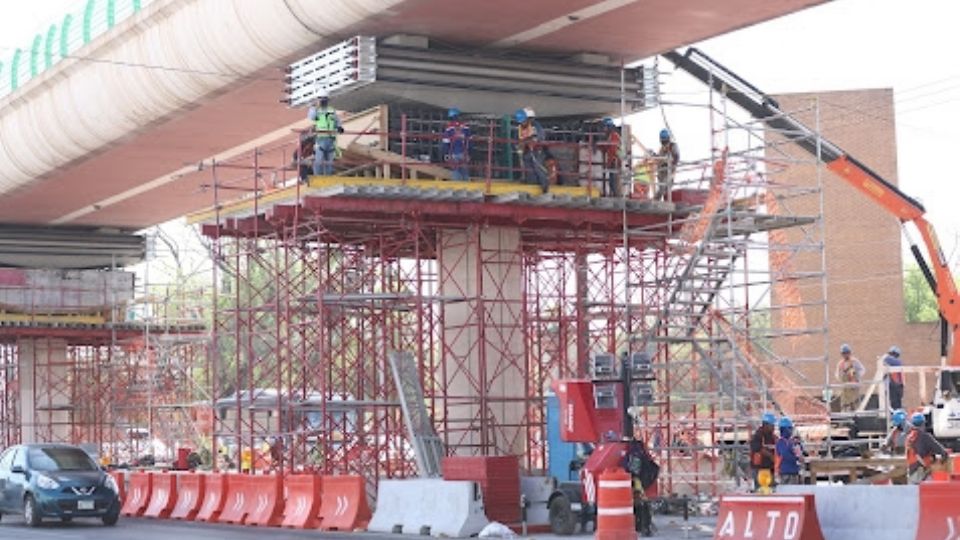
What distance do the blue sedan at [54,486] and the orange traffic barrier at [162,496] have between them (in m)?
2.22

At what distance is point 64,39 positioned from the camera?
139 ft

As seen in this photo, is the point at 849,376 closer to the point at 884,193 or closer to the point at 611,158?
the point at 884,193

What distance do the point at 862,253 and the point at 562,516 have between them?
3379 centimetres

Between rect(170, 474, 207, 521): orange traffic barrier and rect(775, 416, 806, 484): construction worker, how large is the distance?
13327 mm

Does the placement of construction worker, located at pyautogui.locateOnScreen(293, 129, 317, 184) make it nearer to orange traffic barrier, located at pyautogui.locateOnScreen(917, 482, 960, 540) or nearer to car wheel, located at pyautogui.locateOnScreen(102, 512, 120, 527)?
car wheel, located at pyautogui.locateOnScreen(102, 512, 120, 527)

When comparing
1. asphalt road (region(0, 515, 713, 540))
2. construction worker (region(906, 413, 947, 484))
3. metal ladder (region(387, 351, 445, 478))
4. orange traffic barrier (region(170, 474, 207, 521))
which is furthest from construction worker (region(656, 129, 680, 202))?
orange traffic barrier (region(170, 474, 207, 521))

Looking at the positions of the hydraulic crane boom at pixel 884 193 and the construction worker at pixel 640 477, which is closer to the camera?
the construction worker at pixel 640 477

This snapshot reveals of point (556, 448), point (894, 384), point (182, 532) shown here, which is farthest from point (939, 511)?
point (182, 532)

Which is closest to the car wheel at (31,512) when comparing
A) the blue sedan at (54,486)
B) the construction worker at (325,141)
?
the blue sedan at (54,486)

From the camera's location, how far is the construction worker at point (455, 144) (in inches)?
1293

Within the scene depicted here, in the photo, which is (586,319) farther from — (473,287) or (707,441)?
(707,441)

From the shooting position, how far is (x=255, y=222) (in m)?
34.4

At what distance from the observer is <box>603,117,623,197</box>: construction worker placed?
1385 inches

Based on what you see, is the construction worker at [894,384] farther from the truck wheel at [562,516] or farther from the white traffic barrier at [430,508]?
the white traffic barrier at [430,508]
